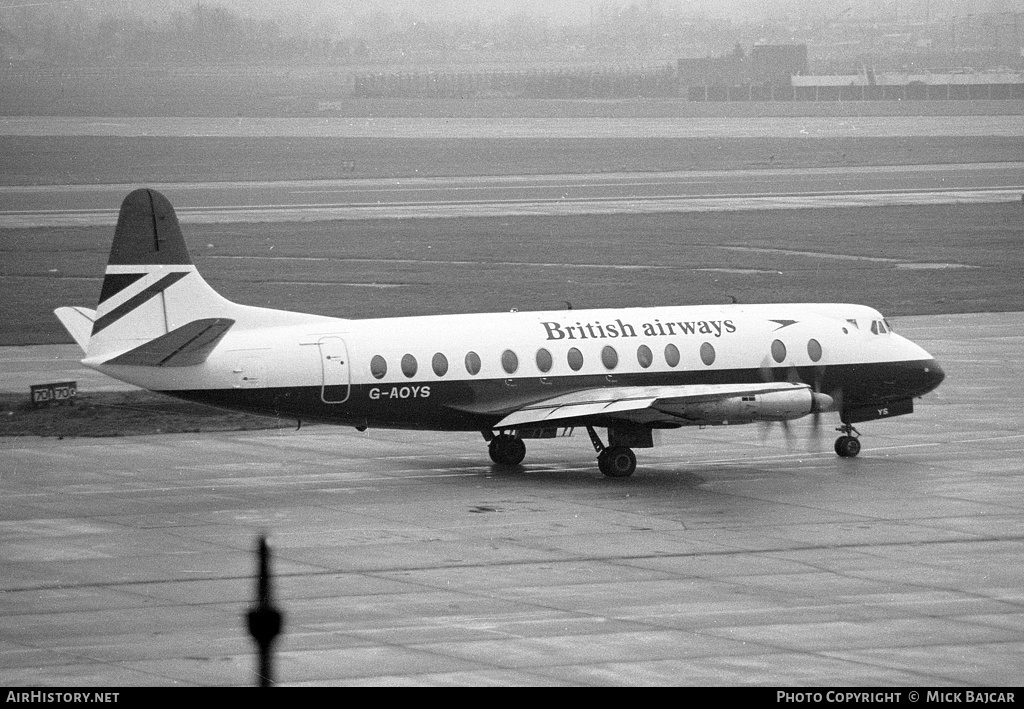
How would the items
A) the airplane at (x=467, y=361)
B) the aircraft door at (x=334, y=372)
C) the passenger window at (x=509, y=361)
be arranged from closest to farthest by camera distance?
the airplane at (x=467, y=361)
the aircraft door at (x=334, y=372)
the passenger window at (x=509, y=361)

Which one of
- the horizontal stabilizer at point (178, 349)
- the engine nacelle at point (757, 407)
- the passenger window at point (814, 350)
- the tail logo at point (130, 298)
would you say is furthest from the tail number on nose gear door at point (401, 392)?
the passenger window at point (814, 350)

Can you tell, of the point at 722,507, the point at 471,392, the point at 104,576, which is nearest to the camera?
the point at 104,576

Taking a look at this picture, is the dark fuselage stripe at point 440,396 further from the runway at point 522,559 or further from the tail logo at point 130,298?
the tail logo at point 130,298

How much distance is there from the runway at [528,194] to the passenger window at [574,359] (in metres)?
60.9

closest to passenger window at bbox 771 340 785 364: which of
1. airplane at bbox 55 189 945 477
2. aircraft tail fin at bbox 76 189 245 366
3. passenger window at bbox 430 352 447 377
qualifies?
airplane at bbox 55 189 945 477

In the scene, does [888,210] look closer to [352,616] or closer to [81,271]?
[81,271]

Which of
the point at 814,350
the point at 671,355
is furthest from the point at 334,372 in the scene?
the point at 814,350

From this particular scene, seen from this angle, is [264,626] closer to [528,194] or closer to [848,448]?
[848,448]

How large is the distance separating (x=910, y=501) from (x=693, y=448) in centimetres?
770

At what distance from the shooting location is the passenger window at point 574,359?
3691cm

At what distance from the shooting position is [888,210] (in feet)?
324

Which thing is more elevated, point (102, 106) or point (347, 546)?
point (102, 106)

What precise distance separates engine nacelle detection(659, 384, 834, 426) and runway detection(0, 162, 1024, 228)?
6449cm

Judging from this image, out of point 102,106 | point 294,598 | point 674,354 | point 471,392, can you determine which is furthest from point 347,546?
point 102,106
